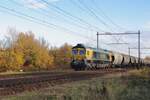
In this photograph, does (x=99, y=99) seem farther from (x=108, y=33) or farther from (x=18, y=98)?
(x=108, y=33)

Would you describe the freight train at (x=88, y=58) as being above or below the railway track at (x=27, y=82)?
above

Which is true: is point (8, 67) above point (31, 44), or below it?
below

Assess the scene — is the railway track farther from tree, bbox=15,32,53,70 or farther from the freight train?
tree, bbox=15,32,53,70

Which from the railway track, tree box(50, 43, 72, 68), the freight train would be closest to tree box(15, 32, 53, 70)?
tree box(50, 43, 72, 68)

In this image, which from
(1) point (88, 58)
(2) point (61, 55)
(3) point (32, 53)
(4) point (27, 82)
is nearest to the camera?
(4) point (27, 82)

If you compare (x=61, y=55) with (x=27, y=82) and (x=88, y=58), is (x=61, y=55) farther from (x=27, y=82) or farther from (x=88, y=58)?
(x=27, y=82)

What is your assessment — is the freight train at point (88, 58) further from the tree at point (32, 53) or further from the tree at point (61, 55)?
the tree at point (61, 55)

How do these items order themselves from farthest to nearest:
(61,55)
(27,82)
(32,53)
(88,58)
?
(61,55) → (32,53) → (88,58) → (27,82)

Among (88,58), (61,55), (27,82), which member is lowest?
(27,82)

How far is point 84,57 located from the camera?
48.0 meters

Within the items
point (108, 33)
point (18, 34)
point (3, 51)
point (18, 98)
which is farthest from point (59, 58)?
point (18, 98)

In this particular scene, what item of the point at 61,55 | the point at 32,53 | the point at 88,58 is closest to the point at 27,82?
the point at 88,58

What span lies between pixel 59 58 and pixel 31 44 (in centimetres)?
2254

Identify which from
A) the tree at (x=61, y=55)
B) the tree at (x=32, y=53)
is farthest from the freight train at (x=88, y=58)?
the tree at (x=61, y=55)
